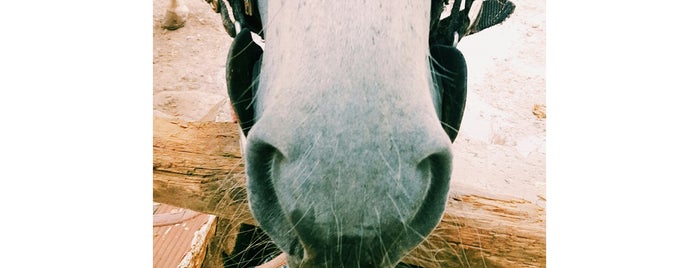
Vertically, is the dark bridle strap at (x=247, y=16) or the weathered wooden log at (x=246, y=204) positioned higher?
the dark bridle strap at (x=247, y=16)

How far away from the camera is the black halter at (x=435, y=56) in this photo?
99 cm

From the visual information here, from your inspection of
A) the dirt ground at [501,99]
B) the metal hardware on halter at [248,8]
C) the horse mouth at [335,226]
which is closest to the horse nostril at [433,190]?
the horse mouth at [335,226]

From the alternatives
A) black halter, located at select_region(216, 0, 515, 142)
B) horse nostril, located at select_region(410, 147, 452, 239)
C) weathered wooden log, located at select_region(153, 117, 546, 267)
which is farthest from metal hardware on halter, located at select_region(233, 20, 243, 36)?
horse nostril, located at select_region(410, 147, 452, 239)

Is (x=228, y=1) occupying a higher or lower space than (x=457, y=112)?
higher

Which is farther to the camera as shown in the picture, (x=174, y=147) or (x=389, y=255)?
(x=174, y=147)

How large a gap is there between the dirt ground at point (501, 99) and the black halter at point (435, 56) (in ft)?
0.18

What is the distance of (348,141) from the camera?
695 mm

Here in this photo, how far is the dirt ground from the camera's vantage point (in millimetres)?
1169

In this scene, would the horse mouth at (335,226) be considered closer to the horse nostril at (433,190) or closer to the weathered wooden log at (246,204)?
the horse nostril at (433,190)
